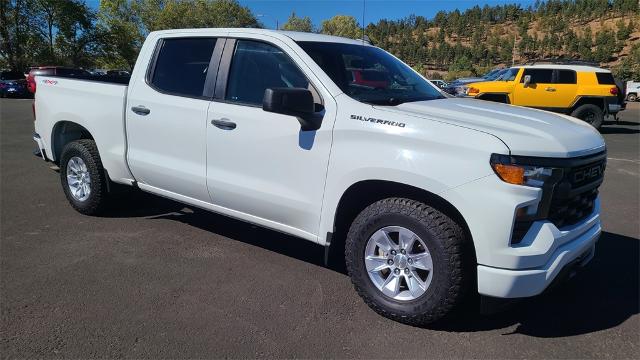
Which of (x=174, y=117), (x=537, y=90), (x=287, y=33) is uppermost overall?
(x=287, y=33)

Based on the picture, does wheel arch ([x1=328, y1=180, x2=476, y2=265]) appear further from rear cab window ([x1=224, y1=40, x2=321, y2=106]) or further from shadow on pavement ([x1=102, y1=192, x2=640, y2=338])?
rear cab window ([x1=224, y1=40, x2=321, y2=106])

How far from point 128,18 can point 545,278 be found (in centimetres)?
7040

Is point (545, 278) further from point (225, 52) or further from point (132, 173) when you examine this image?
point (132, 173)

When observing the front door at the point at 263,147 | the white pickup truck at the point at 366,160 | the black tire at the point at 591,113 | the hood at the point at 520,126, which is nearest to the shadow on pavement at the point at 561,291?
the white pickup truck at the point at 366,160

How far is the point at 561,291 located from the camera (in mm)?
3857

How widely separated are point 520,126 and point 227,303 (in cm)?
226

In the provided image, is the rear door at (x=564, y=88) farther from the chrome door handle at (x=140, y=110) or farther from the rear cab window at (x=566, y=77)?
the chrome door handle at (x=140, y=110)

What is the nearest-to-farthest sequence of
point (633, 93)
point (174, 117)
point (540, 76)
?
point (174, 117)
point (540, 76)
point (633, 93)

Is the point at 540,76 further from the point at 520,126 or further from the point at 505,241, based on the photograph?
the point at 505,241

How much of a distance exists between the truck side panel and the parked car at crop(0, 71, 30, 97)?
26870 mm

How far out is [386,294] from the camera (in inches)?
132

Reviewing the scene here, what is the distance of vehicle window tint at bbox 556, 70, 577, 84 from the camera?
15.0 m

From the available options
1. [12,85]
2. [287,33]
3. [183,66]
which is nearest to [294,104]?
[287,33]

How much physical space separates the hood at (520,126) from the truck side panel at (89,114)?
9.02 feet
